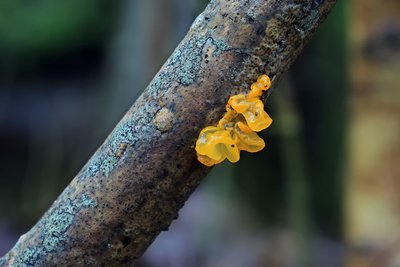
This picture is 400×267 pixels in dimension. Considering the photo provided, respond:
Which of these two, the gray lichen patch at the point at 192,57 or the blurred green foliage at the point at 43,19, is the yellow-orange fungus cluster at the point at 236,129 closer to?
the gray lichen patch at the point at 192,57

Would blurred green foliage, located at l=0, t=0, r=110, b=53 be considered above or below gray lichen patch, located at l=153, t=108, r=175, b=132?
above

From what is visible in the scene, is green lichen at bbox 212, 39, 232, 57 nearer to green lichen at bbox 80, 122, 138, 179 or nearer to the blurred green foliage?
green lichen at bbox 80, 122, 138, 179

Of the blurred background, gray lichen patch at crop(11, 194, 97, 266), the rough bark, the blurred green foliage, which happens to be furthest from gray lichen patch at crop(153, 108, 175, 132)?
the blurred green foliage

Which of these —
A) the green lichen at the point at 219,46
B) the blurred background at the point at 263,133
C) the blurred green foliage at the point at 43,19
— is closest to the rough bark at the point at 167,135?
the green lichen at the point at 219,46

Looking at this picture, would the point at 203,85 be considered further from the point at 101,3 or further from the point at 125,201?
the point at 101,3

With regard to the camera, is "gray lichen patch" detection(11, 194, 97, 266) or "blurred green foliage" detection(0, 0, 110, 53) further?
"blurred green foliage" detection(0, 0, 110, 53)

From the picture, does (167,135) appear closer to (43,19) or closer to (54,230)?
(54,230)

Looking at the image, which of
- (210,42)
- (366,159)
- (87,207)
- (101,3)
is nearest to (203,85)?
(210,42)
